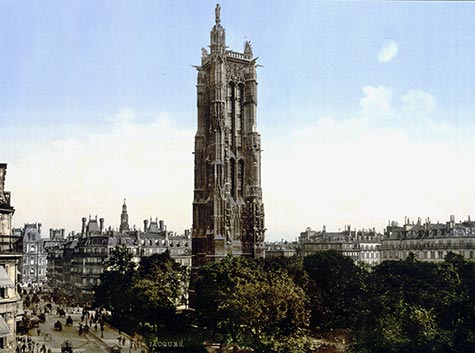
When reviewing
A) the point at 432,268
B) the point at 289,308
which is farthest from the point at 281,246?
the point at 289,308

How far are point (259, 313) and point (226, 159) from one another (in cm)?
4055

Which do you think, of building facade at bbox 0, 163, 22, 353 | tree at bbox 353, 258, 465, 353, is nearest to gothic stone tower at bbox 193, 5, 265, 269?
tree at bbox 353, 258, 465, 353

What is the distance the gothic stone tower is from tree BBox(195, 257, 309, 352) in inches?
1006

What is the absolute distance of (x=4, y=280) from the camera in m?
43.4

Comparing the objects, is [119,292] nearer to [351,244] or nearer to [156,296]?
[156,296]

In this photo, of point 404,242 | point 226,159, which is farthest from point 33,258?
point 404,242

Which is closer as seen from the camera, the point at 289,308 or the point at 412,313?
the point at 412,313

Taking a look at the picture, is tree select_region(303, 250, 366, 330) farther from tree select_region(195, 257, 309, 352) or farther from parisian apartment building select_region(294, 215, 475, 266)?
parisian apartment building select_region(294, 215, 475, 266)

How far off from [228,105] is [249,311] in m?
46.7

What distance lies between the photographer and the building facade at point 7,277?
42969mm

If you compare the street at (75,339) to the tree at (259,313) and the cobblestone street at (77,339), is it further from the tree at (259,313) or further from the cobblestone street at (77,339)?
the tree at (259,313)

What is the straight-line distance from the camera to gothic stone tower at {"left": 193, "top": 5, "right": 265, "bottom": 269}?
263 ft

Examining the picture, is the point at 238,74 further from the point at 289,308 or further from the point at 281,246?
the point at 281,246

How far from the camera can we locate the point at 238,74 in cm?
8825
